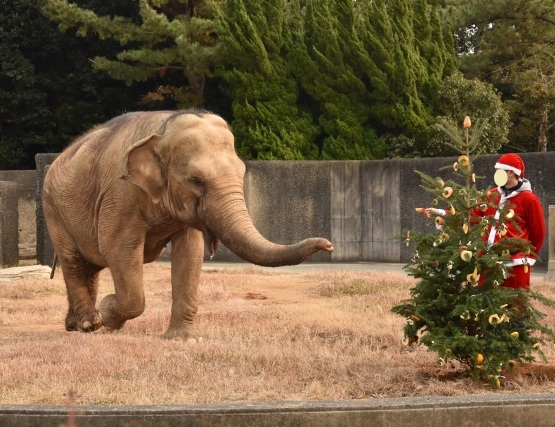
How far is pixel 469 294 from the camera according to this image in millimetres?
7832

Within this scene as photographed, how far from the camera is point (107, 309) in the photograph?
10742 millimetres

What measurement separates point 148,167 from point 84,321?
222 cm

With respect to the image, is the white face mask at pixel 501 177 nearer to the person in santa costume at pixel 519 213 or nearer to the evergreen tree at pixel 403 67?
the person in santa costume at pixel 519 213

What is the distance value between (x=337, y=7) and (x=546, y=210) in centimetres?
1147

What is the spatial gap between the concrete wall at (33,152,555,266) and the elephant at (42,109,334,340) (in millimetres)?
12056

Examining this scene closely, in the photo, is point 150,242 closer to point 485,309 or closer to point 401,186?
point 485,309

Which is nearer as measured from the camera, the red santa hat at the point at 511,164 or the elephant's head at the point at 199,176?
the red santa hat at the point at 511,164

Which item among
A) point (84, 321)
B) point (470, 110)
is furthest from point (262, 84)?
point (84, 321)

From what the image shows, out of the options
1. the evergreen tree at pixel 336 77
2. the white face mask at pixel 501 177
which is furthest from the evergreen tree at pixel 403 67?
the white face mask at pixel 501 177

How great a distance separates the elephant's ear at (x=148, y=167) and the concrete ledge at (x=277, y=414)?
3.59 meters

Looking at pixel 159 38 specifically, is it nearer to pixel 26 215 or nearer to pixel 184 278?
pixel 26 215

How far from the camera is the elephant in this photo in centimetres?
948

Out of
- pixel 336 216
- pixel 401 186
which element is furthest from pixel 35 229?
pixel 401 186

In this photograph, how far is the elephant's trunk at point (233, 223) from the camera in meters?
8.95
